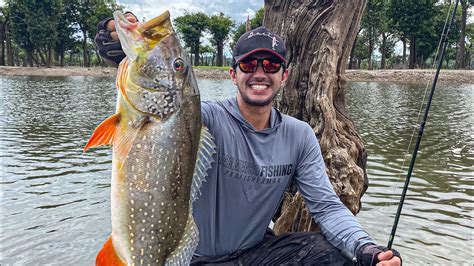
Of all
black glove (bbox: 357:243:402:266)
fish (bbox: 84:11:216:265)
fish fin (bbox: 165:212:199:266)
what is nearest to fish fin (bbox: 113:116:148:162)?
fish (bbox: 84:11:216:265)

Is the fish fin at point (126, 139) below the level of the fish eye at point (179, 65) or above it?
below

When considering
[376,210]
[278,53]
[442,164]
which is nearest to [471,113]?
[442,164]

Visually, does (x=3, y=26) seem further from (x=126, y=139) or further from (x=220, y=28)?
(x=126, y=139)

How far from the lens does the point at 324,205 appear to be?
3.86 m

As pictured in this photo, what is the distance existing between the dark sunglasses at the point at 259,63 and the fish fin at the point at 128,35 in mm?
1197

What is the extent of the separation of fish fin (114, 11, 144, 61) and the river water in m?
4.64

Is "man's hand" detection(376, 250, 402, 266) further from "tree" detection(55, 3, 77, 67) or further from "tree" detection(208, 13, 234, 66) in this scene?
"tree" detection(208, 13, 234, 66)

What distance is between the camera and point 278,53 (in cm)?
377

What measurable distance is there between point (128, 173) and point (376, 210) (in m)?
6.68

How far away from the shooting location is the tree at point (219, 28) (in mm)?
76062

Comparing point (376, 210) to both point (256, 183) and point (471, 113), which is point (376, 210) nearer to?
point (256, 183)

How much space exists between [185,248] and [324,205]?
4.46 feet

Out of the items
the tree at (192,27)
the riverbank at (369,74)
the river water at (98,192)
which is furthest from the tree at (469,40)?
the river water at (98,192)

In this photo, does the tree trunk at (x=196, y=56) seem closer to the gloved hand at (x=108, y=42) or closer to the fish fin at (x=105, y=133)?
the gloved hand at (x=108, y=42)
